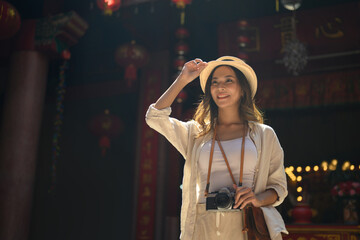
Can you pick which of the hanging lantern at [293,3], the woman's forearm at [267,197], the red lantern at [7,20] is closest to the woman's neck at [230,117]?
the woman's forearm at [267,197]

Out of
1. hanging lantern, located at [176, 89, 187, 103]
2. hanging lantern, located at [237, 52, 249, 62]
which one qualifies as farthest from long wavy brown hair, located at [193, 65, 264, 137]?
hanging lantern, located at [176, 89, 187, 103]

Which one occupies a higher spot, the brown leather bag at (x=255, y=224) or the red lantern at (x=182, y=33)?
the red lantern at (x=182, y=33)

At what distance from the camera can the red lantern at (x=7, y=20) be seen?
4.85 metres

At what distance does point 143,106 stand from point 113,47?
1.55 metres

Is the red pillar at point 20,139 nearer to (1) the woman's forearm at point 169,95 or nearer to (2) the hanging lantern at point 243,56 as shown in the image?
(2) the hanging lantern at point 243,56

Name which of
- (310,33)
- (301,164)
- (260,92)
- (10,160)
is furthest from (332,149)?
(10,160)

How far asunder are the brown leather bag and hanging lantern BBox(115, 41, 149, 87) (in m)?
4.79

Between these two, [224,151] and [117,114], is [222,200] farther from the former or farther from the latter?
[117,114]

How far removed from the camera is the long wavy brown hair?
6.54 feet

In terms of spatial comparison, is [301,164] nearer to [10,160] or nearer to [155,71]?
[155,71]

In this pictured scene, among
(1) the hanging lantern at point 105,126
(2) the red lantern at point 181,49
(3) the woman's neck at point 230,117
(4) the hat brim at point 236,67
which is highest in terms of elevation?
(2) the red lantern at point 181,49

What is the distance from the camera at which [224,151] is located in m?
1.82

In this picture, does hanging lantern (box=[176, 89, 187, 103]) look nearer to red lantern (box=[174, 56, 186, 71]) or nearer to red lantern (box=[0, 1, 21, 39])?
red lantern (box=[174, 56, 186, 71])

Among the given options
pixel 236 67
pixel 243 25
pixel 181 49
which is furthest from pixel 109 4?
pixel 236 67
